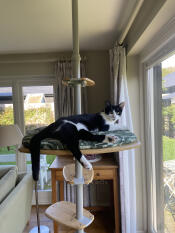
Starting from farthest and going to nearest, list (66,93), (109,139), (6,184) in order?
1. (66,93)
2. (6,184)
3. (109,139)

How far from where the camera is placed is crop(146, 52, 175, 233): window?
1.31m

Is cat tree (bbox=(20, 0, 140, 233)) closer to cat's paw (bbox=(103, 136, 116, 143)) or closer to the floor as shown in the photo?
cat's paw (bbox=(103, 136, 116, 143))

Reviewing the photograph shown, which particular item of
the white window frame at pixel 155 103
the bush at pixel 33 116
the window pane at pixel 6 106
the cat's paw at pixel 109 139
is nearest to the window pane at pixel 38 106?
the bush at pixel 33 116

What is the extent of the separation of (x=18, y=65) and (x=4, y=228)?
1.89 meters

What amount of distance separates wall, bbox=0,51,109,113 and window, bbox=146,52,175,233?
795 millimetres

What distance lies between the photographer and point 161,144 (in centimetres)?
151

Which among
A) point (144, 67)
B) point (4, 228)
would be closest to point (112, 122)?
point (144, 67)

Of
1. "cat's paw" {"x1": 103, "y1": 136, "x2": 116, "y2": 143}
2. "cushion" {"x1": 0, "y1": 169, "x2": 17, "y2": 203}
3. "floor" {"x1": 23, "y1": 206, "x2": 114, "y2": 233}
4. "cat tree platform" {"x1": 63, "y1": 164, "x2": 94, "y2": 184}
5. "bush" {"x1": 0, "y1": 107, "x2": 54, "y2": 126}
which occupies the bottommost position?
"floor" {"x1": 23, "y1": 206, "x2": 114, "y2": 233}

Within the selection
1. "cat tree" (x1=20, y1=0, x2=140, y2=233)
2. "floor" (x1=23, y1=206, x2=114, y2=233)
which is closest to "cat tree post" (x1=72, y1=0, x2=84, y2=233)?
"cat tree" (x1=20, y1=0, x2=140, y2=233)

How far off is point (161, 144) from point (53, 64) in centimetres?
169

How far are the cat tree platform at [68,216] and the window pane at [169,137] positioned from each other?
733 millimetres

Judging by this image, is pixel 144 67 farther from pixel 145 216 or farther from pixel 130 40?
pixel 145 216

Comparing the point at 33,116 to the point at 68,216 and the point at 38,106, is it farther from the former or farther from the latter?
the point at 68,216

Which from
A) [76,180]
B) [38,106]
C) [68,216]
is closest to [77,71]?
[76,180]
